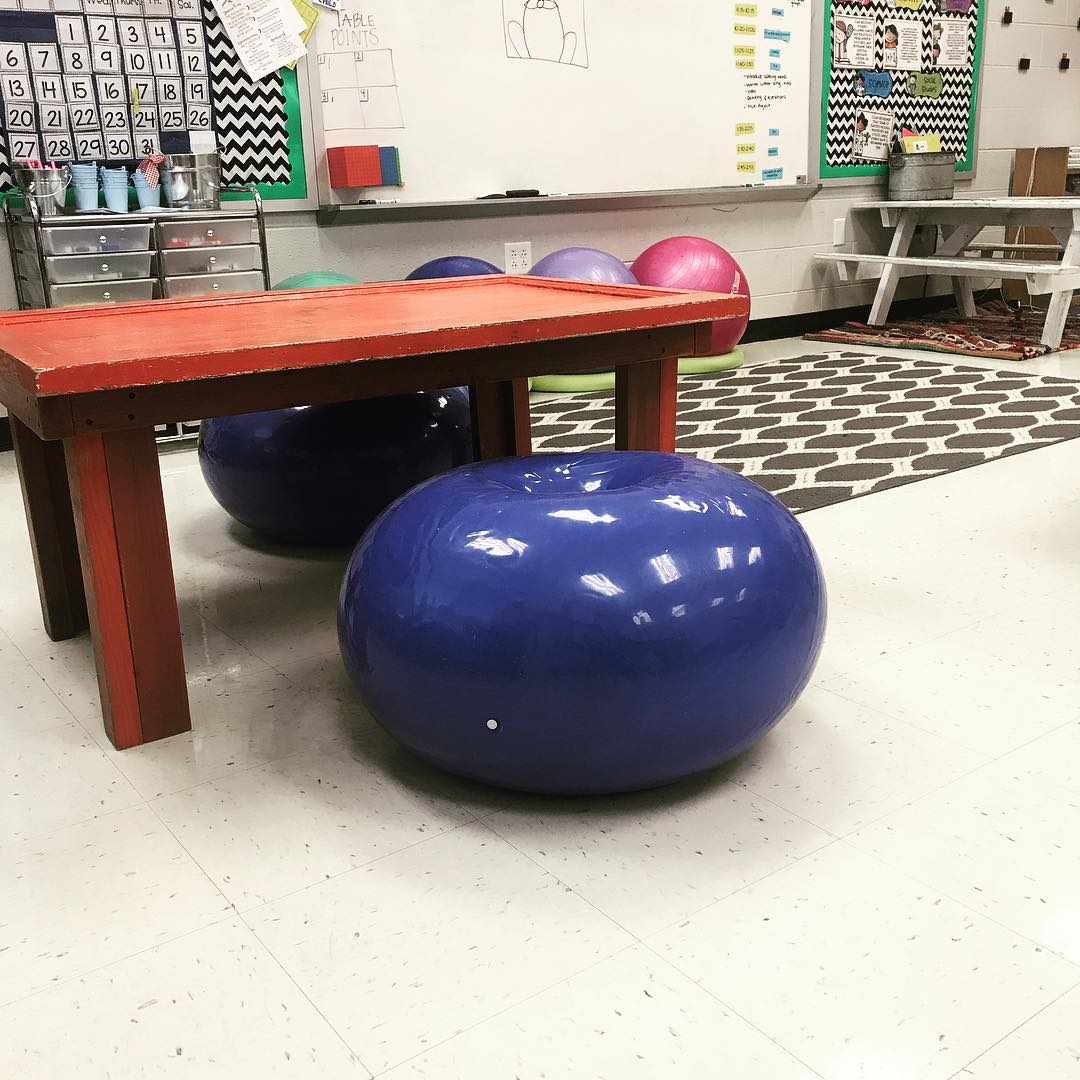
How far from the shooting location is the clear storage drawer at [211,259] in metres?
3.53

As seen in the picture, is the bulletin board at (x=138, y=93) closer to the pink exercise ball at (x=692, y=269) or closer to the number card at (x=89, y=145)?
the number card at (x=89, y=145)

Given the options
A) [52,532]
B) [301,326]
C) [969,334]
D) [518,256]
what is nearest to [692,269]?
[518,256]

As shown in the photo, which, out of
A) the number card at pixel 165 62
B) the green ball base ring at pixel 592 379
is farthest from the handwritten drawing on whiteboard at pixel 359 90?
the green ball base ring at pixel 592 379

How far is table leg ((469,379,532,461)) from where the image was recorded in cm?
227

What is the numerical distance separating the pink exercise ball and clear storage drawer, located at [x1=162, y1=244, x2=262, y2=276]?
1564 millimetres

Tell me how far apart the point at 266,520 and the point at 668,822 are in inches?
55.8

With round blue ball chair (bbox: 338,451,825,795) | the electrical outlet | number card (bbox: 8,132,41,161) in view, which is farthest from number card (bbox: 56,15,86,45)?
round blue ball chair (bbox: 338,451,825,795)

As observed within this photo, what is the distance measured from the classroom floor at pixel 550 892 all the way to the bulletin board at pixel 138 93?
93.8 inches

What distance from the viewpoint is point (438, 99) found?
13.9 ft

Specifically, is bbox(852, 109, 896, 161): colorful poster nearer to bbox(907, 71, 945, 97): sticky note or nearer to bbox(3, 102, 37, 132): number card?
bbox(907, 71, 945, 97): sticky note

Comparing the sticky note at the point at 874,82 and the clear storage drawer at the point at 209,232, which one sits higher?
the sticky note at the point at 874,82

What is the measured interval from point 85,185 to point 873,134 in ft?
13.2

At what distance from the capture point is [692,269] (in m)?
4.33

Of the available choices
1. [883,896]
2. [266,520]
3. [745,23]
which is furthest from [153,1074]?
[745,23]
